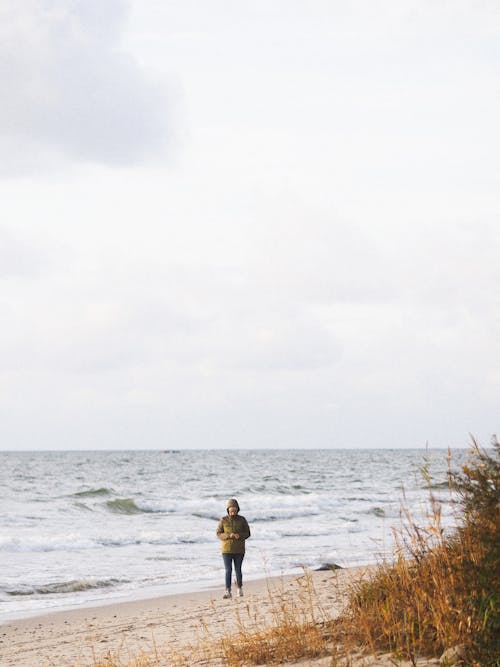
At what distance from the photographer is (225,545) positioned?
13594 mm

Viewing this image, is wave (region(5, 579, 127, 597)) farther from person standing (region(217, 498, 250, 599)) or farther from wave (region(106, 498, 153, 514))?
wave (region(106, 498, 153, 514))

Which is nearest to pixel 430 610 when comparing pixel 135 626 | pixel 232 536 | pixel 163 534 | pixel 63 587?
pixel 135 626

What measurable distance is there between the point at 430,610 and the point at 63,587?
1229cm

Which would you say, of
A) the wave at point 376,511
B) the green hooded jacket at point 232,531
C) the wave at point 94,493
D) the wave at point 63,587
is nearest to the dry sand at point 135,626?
the green hooded jacket at point 232,531

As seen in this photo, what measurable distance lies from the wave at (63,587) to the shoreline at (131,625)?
2087 millimetres

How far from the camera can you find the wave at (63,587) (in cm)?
1606

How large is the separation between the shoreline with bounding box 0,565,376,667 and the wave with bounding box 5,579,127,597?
6.85 ft

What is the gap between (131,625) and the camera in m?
11.8

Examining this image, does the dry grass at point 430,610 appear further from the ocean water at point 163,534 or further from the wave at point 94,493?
the wave at point 94,493

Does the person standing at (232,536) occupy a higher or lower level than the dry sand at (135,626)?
higher

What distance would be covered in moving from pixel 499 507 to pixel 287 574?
12548 millimetres

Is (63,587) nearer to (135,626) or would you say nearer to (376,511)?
(135,626)

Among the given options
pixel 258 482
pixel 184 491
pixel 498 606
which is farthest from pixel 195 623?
pixel 258 482

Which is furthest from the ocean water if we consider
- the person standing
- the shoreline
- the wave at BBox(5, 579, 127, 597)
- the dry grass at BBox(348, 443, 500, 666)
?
the shoreline
